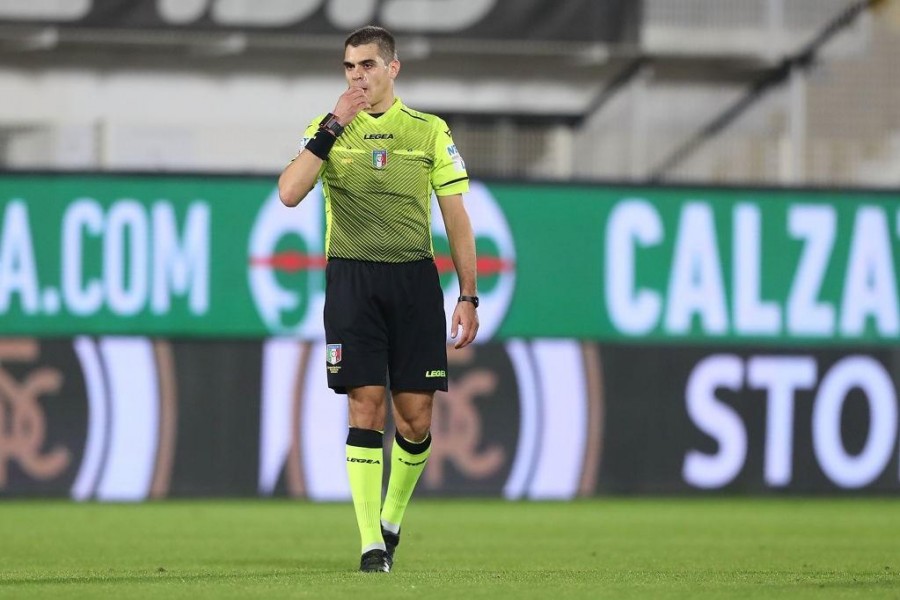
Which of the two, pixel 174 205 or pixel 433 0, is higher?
pixel 433 0

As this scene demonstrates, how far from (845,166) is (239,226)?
6916 millimetres

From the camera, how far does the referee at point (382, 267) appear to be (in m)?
7.15

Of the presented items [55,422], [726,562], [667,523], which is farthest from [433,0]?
[726,562]

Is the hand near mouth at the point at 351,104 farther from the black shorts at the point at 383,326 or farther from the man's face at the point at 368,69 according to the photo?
the black shorts at the point at 383,326

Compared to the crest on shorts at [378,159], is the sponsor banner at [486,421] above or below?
below

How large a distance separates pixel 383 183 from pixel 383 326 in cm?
56

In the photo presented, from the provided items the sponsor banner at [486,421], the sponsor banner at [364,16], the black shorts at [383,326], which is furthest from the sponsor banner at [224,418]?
the sponsor banner at [364,16]

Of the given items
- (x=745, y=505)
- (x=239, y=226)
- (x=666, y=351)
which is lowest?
(x=745, y=505)

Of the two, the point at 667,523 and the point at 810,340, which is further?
the point at 810,340

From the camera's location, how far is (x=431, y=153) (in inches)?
291

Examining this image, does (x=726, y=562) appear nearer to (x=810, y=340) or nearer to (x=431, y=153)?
(x=431, y=153)

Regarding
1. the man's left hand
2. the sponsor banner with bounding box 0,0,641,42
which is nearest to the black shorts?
the man's left hand

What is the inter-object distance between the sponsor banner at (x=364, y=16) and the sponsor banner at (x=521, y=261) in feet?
19.2

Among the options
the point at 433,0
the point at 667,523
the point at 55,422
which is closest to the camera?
the point at 667,523
